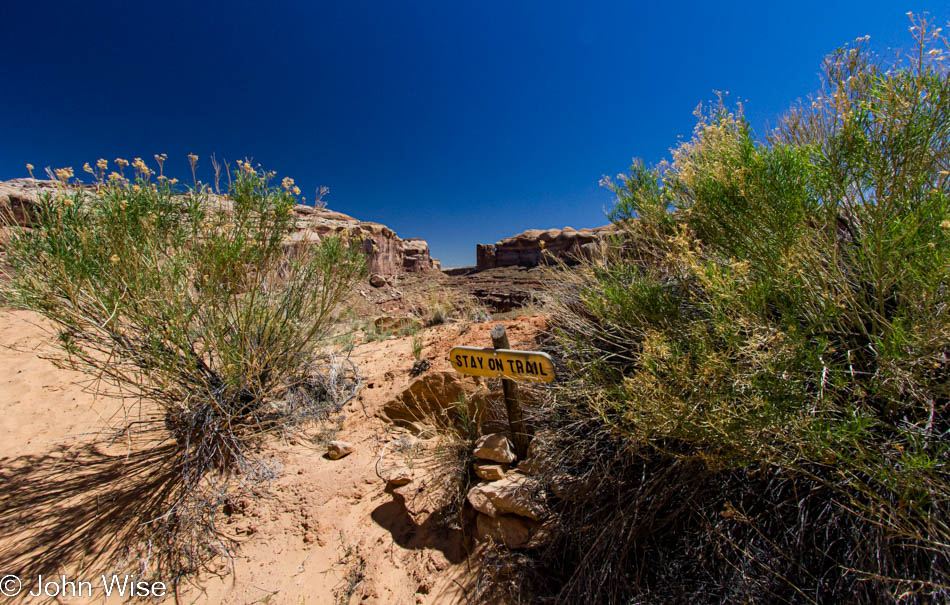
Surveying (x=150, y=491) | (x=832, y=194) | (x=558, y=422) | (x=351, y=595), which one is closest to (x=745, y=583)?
(x=558, y=422)

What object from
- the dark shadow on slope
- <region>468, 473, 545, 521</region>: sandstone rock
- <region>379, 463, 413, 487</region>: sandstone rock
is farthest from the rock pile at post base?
<region>379, 463, 413, 487</region>: sandstone rock

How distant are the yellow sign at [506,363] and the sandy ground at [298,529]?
3.41ft

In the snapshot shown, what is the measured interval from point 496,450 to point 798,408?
1.65m

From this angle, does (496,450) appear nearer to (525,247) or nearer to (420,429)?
(420,429)

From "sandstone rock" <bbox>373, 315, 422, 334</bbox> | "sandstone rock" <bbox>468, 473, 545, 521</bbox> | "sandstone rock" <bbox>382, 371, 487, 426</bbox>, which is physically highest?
"sandstone rock" <bbox>373, 315, 422, 334</bbox>

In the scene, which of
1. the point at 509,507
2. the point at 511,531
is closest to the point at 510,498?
the point at 509,507

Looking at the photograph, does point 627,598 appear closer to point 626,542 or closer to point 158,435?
point 626,542

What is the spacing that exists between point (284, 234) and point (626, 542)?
3.37 meters

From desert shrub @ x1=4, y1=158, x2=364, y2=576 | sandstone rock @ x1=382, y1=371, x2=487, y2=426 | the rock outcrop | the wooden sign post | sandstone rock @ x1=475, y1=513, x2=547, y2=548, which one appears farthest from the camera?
the rock outcrop

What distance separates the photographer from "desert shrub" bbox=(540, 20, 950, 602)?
3.63 ft

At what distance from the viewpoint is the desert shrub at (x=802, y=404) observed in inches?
43.6

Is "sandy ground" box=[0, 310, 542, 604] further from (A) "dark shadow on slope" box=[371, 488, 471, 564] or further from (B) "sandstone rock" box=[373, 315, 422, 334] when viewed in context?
(B) "sandstone rock" box=[373, 315, 422, 334]

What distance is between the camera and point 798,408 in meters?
1.17

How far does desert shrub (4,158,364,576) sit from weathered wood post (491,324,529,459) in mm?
1967
